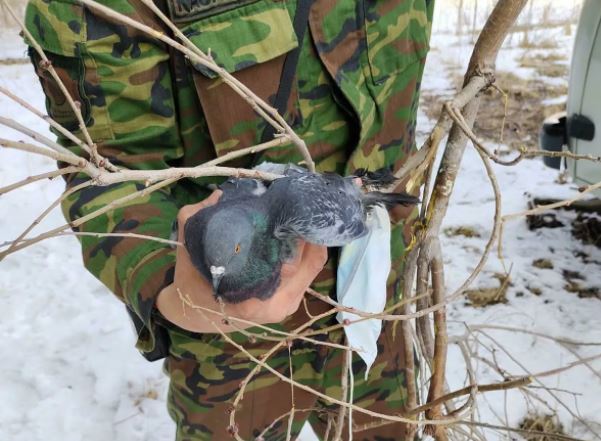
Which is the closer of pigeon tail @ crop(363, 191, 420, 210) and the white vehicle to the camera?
pigeon tail @ crop(363, 191, 420, 210)

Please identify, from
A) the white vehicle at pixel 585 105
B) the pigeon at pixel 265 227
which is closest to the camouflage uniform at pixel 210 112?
the pigeon at pixel 265 227

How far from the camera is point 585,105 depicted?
274 centimetres

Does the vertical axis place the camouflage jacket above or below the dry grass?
above

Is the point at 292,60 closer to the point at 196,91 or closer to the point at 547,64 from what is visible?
the point at 196,91

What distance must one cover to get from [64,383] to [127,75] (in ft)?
6.55

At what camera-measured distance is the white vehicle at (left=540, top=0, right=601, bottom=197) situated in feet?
8.72

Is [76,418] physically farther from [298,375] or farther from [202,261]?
[202,261]

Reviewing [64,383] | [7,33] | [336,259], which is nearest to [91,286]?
[64,383]

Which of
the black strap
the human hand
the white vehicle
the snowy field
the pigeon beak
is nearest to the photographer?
the pigeon beak

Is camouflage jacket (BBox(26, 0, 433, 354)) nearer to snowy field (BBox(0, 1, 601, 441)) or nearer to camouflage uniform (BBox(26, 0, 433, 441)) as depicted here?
camouflage uniform (BBox(26, 0, 433, 441))

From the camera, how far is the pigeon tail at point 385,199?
1.34m

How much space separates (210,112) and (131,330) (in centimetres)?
202

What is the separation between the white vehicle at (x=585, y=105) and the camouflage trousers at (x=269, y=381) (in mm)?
1731

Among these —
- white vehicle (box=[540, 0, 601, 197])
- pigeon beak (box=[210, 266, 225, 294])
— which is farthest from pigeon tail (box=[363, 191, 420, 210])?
white vehicle (box=[540, 0, 601, 197])
